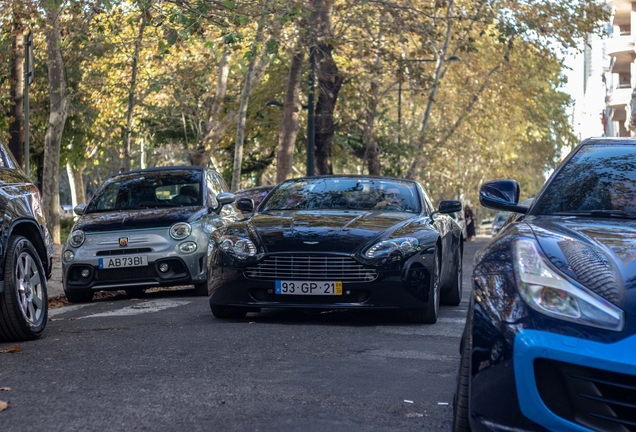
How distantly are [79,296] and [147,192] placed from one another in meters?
1.63

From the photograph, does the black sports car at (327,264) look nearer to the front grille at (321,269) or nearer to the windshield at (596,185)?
the front grille at (321,269)

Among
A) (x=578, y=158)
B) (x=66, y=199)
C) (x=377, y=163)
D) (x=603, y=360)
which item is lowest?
(x=66, y=199)

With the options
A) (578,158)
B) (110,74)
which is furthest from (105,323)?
(110,74)

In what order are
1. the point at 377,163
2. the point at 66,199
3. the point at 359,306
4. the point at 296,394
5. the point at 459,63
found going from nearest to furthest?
the point at 296,394, the point at 359,306, the point at 377,163, the point at 459,63, the point at 66,199

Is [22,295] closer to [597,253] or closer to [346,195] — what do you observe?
[346,195]

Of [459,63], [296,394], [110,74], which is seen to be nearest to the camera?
[296,394]

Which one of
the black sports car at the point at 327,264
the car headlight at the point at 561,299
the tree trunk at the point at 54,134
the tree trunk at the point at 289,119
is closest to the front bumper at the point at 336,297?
the black sports car at the point at 327,264

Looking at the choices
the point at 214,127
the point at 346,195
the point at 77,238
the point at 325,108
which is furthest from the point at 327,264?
the point at 214,127

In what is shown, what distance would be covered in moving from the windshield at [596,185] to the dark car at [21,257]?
3.87m

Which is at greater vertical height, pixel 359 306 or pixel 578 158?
pixel 578 158

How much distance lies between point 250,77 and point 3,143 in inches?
748

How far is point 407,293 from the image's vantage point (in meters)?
8.35

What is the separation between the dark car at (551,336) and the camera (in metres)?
3.37

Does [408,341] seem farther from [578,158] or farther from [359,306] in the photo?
[578,158]
